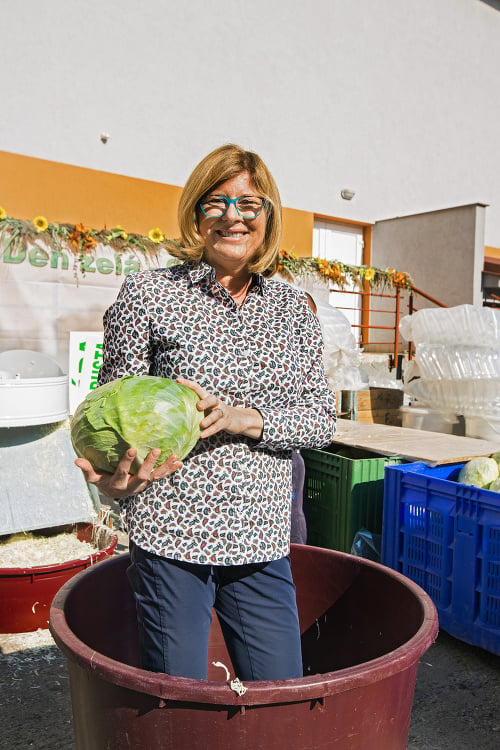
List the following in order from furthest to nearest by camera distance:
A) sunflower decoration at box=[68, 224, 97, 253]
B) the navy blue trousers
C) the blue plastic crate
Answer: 1. sunflower decoration at box=[68, 224, 97, 253]
2. the blue plastic crate
3. the navy blue trousers

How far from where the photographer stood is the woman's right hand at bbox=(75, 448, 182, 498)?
145cm

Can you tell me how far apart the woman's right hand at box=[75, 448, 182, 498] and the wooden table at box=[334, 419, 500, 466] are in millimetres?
2458

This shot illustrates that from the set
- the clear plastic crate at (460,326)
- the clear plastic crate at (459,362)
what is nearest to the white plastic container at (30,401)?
the clear plastic crate at (459,362)

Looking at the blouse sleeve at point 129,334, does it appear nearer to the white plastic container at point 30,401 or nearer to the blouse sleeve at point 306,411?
the blouse sleeve at point 306,411

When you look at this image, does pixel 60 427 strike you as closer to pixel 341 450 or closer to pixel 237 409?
pixel 341 450

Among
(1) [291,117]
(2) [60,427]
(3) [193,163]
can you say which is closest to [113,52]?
(3) [193,163]

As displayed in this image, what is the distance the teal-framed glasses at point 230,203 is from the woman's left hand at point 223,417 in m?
0.51

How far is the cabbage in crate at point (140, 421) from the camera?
1475 millimetres

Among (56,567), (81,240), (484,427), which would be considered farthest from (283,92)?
(56,567)

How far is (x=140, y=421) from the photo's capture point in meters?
1.49

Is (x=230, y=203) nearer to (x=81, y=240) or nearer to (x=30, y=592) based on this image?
(x=30, y=592)

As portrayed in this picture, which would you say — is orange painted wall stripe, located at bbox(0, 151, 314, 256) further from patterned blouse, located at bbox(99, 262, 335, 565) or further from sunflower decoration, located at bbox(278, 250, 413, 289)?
patterned blouse, located at bbox(99, 262, 335, 565)

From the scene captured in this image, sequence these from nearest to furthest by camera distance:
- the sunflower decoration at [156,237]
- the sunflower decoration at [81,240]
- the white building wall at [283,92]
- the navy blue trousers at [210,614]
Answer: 1. the navy blue trousers at [210,614]
2. the sunflower decoration at [81,240]
3. the sunflower decoration at [156,237]
4. the white building wall at [283,92]

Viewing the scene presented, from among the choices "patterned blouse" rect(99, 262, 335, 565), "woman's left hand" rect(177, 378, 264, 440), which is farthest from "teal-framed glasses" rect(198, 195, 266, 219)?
"woman's left hand" rect(177, 378, 264, 440)
